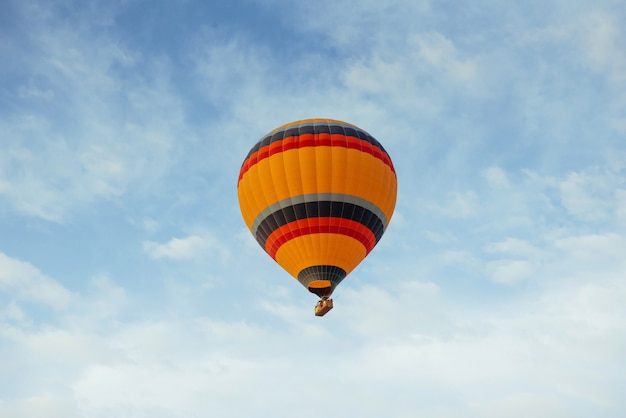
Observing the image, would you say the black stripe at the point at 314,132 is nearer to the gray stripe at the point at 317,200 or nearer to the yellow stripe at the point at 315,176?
the yellow stripe at the point at 315,176

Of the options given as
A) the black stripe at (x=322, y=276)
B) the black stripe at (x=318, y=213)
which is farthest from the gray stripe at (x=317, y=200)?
the black stripe at (x=322, y=276)

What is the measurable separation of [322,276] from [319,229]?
2.08 metres

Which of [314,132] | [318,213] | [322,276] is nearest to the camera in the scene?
[318,213]

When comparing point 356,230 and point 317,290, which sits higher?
point 356,230

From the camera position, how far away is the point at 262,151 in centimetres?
3014

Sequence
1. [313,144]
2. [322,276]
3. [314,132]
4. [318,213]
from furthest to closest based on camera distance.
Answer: [314,132] → [313,144] → [322,276] → [318,213]

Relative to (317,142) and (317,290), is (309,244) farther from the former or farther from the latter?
(317,142)

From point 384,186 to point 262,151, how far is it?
231 inches

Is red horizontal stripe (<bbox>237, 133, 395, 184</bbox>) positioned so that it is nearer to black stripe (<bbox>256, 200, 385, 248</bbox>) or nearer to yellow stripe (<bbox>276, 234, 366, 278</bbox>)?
black stripe (<bbox>256, 200, 385, 248</bbox>)

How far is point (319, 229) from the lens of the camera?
28391 mm

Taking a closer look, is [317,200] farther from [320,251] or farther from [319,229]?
[320,251]

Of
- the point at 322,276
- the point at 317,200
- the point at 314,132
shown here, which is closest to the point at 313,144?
the point at 314,132

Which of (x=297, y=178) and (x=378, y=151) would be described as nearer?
(x=297, y=178)

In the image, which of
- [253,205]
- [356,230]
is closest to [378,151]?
[356,230]
